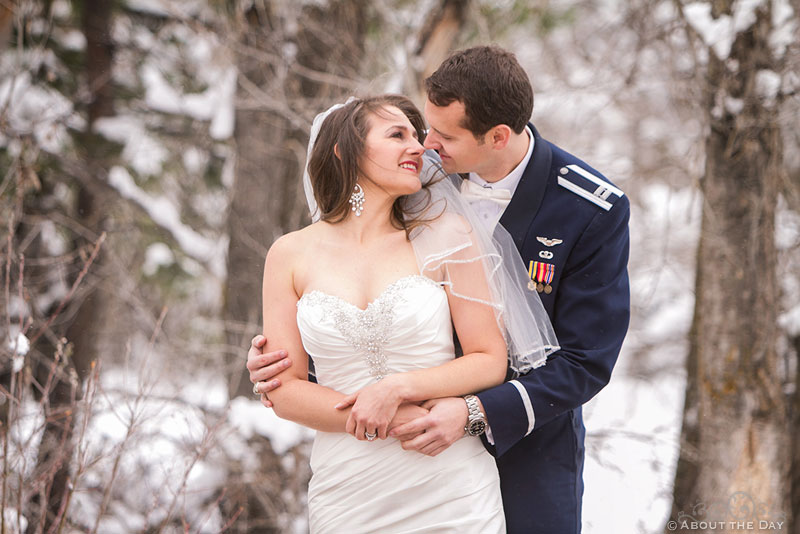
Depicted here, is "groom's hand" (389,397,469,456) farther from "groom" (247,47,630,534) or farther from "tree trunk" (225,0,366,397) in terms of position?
"tree trunk" (225,0,366,397)

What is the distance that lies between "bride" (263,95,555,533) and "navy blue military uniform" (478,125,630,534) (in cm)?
8

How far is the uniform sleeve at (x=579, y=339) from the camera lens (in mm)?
2416

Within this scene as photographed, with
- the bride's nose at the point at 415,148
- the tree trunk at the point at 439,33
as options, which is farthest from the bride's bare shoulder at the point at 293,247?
the tree trunk at the point at 439,33

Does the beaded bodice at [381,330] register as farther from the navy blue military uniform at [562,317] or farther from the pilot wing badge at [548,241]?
the pilot wing badge at [548,241]

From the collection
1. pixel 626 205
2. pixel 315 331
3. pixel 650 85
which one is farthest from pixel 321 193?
pixel 650 85

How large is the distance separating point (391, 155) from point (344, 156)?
0.17 meters

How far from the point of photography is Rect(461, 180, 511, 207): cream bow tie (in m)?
2.70

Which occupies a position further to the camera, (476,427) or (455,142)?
(455,142)

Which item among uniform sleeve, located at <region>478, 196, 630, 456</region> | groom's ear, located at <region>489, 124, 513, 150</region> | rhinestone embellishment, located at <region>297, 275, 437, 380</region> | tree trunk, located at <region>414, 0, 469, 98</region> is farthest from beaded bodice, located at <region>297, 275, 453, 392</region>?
tree trunk, located at <region>414, 0, 469, 98</region>

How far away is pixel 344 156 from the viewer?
8.77 feet

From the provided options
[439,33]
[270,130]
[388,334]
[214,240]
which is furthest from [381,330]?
[214,240]

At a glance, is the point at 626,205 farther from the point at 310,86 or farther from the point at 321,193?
the point at 310,86

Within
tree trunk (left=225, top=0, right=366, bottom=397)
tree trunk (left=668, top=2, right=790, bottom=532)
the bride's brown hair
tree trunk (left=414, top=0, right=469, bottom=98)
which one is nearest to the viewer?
the bride's brown hair

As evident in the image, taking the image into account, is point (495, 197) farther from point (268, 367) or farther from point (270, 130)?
point (270, 130)
